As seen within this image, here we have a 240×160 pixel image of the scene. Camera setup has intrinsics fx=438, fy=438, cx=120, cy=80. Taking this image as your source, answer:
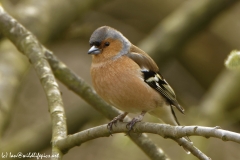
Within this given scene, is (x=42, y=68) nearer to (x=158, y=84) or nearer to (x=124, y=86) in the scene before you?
(x=124, y=86)

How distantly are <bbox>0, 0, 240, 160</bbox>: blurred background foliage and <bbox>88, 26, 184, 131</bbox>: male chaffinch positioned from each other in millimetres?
788

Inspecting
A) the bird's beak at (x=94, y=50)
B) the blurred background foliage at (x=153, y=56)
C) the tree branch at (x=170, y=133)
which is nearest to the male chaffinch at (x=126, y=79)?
the bird's beak at (x=94, y=50)

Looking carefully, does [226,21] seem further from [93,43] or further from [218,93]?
[93,43]

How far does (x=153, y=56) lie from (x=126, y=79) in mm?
2761

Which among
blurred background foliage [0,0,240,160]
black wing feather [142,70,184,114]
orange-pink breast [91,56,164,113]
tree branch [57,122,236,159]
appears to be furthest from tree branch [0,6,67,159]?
black wing feather [142,70,184,114]

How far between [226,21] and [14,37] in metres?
4.65

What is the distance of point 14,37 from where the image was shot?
497cm

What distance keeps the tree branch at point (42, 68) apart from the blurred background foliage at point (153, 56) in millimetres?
648

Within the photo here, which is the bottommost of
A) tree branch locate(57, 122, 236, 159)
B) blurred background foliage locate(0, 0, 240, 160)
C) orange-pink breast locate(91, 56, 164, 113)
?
tree branch locate(57, 122, 236, 159)

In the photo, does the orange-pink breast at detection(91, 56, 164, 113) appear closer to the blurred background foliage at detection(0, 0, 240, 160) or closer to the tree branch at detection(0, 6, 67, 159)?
the tree branch at detection(0, 6, 67, 159)

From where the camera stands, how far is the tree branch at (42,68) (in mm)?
3971

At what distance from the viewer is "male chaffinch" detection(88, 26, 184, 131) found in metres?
4.48

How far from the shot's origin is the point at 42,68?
4.52m

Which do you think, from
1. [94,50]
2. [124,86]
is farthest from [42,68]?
[124,86]
